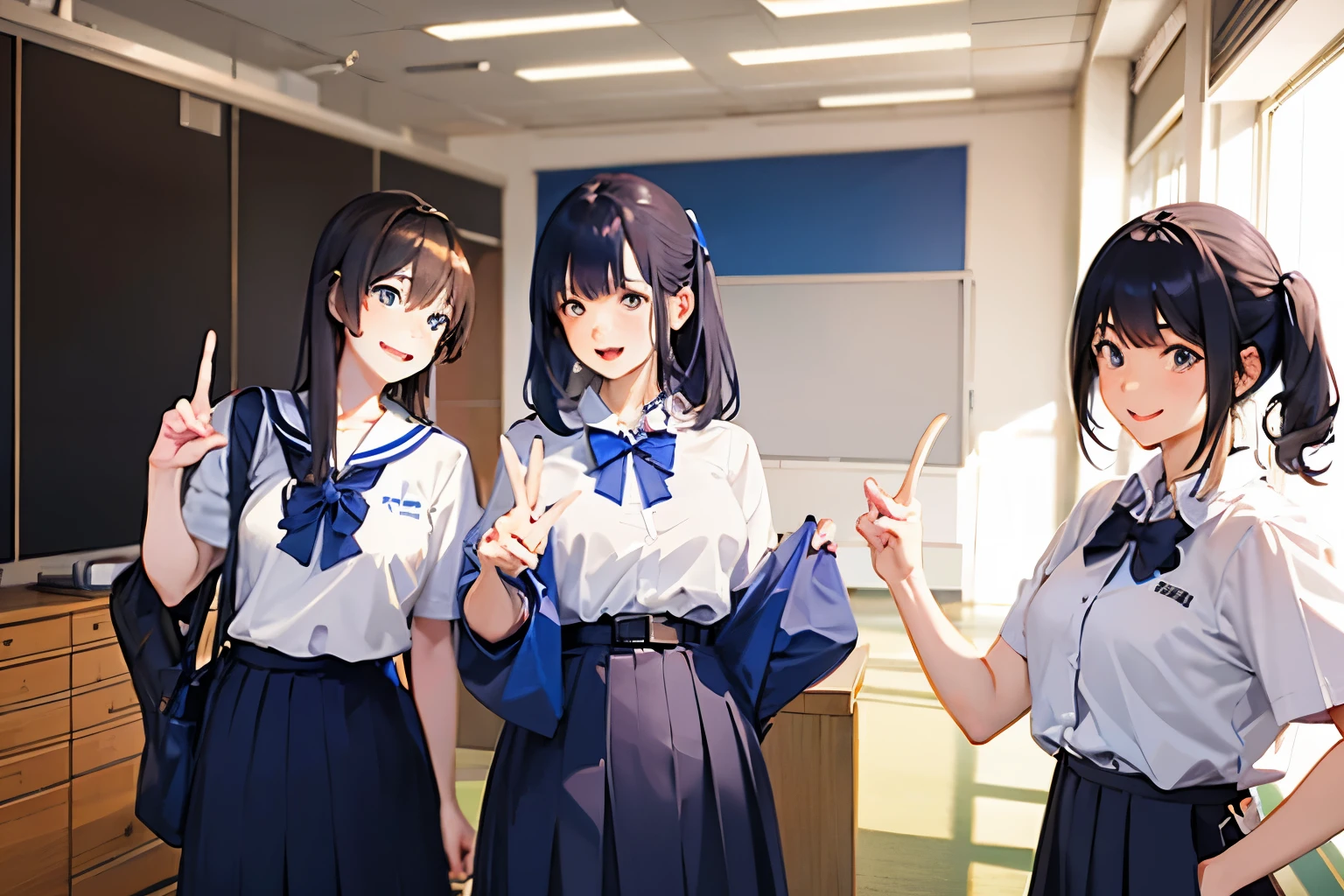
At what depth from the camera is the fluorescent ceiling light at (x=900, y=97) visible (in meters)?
6.58

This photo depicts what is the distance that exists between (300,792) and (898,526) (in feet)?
3.02

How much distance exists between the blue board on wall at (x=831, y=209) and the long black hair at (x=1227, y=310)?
19.7 ft

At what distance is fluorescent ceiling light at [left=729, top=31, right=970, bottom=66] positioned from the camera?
18.3 feet

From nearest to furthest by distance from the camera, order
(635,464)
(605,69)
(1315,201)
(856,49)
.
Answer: (635,464) < (1315,201) < (856,49) < (605,69)

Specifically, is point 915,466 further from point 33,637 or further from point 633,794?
point 33,637

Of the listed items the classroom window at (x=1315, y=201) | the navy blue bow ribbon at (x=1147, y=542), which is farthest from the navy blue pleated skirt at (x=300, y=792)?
the classroom window at (x=1315, y=201)

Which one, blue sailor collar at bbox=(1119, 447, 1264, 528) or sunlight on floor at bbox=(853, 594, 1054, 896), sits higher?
blue sailor collar at bbox=(1119, 447, 1264, 528)

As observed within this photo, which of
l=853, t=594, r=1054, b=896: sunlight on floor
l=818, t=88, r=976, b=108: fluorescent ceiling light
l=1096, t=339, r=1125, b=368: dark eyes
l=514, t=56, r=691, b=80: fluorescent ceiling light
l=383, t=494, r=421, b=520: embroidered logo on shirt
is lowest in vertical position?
l=853, t=594, r=1054, b=896: sunlight on floor

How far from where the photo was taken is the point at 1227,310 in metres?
1.16

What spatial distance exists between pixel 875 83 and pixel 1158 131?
1951mm

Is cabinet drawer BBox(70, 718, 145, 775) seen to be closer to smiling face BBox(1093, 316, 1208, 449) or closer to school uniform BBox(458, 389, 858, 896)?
school uniform BBox(458, 389, 858, 896)

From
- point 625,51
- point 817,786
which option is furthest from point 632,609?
point 625,51

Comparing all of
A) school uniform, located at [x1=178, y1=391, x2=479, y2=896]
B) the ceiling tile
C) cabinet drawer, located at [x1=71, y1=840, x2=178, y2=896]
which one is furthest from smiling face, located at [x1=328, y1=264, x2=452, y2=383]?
the ceiling tile

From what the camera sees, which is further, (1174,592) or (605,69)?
(605,69)
